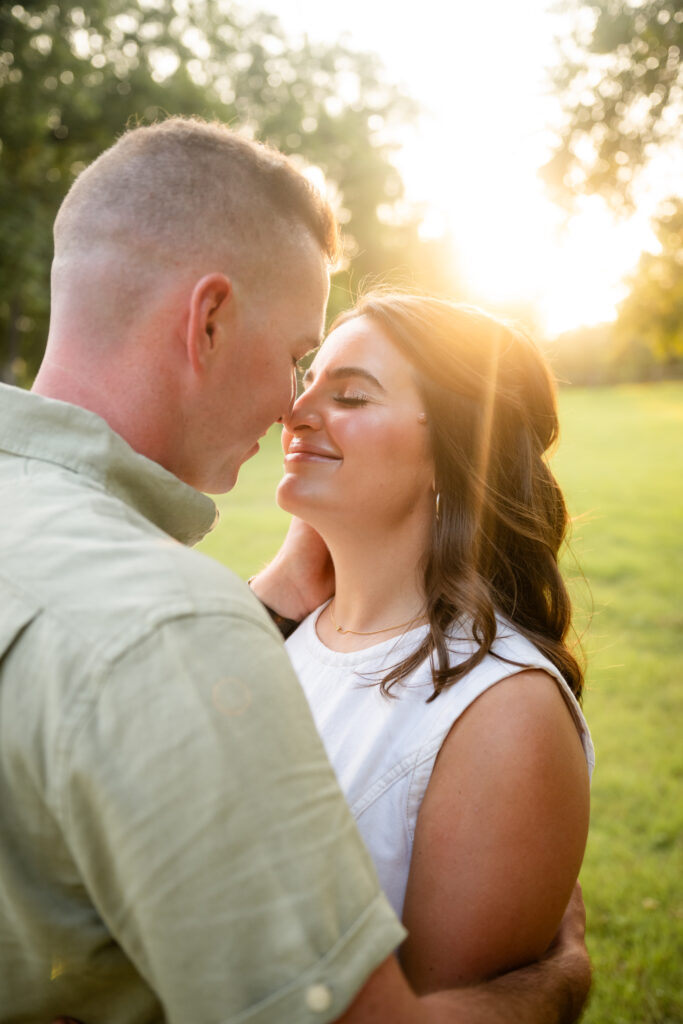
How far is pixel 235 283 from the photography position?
6.07 feet

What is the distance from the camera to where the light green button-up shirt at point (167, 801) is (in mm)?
1074

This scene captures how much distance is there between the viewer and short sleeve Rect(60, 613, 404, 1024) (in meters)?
1.07

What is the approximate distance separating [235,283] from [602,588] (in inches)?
445

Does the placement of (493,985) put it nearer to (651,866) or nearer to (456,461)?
(456,461)

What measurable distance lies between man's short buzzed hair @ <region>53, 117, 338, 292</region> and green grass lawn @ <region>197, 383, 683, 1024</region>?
2.01 meters

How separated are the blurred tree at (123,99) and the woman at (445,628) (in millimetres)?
12418

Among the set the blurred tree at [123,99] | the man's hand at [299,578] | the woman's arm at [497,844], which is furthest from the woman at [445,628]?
the blurred tree at [123,99]

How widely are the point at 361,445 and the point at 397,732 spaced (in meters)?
0.97

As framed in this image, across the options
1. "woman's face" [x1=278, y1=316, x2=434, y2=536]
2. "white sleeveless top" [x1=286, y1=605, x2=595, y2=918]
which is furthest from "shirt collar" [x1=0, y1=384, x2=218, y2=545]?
"woman's face" [x1=278, y1=316, x2=434, y2=536]

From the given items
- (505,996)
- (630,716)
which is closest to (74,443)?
(505,996)

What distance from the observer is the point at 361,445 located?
9.16 ft

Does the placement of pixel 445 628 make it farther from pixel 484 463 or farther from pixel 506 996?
pixel 506 996

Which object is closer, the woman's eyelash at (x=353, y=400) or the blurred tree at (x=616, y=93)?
the woman's eyelash at (x=353, y=400)

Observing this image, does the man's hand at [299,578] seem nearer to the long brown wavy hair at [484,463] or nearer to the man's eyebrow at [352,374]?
the long brown wavy hair at [484,463]
